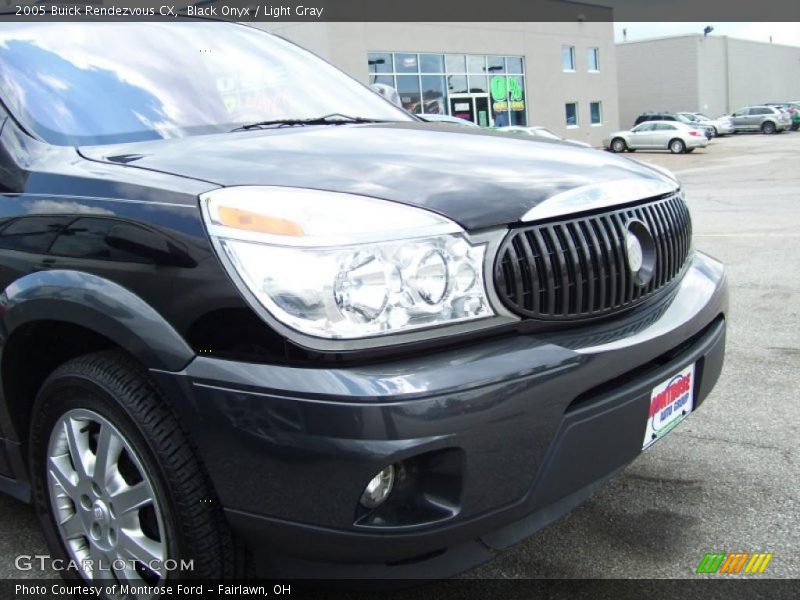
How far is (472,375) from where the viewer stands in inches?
69.1

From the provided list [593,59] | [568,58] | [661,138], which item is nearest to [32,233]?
[661,138]

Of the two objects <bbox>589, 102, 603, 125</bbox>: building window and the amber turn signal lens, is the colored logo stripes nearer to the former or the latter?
the amber turn signal lens

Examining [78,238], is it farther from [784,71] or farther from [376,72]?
[784,71]

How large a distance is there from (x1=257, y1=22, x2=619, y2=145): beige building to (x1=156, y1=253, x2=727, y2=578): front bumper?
2495 cm

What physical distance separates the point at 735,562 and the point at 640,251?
1073mm

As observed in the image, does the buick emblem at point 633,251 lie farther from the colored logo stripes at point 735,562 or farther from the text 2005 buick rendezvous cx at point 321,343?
the colored logo stripes at point 735,562

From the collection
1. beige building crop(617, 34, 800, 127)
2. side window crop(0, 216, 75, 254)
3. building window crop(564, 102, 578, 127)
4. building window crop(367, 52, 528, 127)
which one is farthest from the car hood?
beige building crop(617, 34, 800, 127)

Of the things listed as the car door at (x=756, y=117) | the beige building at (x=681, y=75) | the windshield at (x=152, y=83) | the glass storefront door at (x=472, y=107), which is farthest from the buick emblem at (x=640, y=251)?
the beige building at (x=681, y=75)

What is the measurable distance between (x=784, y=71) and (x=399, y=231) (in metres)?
82.0

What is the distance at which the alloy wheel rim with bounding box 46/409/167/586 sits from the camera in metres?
2.04

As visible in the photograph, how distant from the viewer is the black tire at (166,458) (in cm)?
189

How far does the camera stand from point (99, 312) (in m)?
1.99

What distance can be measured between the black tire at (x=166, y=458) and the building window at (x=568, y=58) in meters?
40.1

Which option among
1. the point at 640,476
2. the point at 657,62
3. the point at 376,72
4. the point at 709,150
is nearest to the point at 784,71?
the point at 657,62
